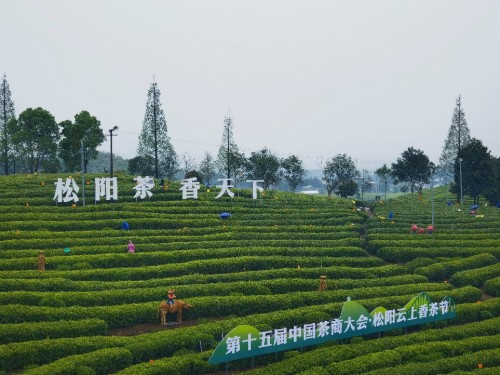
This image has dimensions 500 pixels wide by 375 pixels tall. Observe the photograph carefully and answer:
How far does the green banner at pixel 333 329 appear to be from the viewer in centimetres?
1741

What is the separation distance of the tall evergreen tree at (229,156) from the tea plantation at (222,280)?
1368 centimetres

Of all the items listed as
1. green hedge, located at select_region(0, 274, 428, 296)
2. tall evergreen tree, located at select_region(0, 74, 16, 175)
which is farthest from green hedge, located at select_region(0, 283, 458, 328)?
tall evergreen tree, located at select_region(0, 74, 16, 175)

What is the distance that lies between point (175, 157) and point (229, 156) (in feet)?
32.6

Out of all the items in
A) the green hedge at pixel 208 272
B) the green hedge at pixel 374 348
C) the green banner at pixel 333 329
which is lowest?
the green hedge at pixel 374 348

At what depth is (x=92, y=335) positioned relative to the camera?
787 inches

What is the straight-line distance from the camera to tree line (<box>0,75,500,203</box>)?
4941 centimetres

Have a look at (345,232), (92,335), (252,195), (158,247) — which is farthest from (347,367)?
(252,195)

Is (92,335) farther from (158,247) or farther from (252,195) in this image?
(252,195)

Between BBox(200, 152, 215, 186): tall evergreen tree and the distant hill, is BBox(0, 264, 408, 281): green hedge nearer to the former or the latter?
BBox(200, 152, 215, 186): tall evergreen tree

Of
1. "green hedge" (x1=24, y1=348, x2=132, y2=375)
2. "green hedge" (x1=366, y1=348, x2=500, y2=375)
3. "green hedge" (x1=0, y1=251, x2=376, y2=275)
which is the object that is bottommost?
"green hedge" (x1=366, y1=348, x2=500, y2=375)

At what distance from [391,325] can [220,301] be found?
6637mm

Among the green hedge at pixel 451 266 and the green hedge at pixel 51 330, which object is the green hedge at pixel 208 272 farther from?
the green hedge at pixel 51 330

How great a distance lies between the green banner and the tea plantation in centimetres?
58

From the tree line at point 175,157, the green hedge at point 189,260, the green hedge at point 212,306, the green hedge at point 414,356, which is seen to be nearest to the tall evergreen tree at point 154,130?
the tree line at point 175,157
